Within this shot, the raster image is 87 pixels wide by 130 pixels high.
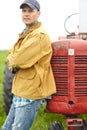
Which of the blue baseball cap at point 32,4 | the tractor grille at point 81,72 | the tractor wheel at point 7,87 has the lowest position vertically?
the tractor wheel at point 7,87

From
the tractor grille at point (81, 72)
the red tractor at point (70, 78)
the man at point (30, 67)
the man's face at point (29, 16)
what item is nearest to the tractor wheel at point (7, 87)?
the red tractor at point (70, 78)

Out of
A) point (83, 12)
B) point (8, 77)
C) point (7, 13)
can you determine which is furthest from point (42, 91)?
point (7, 13)

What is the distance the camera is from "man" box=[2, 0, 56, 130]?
3869 millimetres

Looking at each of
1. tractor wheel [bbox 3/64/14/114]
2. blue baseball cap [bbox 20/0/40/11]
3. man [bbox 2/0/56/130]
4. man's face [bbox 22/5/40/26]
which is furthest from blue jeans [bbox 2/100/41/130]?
tractor wheel [bbox 3/64/14/114]

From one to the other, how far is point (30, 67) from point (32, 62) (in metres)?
0.06

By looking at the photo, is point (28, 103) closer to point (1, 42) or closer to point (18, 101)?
point (18, 101)

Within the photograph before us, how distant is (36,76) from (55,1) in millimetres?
12596

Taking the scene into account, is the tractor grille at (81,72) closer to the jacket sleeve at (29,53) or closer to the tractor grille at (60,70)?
the tractor grille at (60,70)

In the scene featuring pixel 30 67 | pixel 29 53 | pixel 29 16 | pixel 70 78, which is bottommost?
pixel 70 78

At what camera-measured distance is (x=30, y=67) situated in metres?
3.90

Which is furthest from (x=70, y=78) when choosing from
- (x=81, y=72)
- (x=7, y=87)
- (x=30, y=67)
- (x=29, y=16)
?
(x=7, y=87)

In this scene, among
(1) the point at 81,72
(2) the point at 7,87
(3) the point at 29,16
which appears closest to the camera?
(3) the point at 29,16

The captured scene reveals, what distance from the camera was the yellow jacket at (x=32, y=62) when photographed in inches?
152

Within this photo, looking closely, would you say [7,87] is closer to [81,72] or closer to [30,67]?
[81,72]
